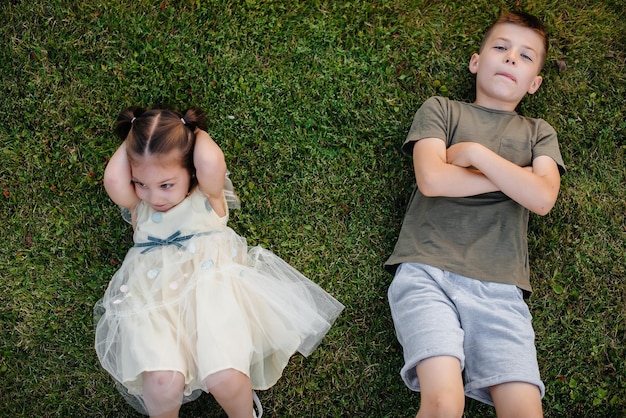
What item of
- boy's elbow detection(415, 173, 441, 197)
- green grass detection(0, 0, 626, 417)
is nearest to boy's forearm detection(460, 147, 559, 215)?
boy's elbow detection(415, 173, 441, 197)

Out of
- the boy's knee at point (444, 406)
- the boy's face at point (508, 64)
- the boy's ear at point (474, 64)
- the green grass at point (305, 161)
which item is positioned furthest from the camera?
the boy's ear at point (474, 64)

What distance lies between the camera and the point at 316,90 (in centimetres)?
387

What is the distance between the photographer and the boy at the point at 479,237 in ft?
9.90

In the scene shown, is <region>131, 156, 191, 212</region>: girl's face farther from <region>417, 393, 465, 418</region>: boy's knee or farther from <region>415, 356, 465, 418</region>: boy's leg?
<region>417, 393, 465, 418</region>: boy's knee

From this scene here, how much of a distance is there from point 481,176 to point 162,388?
80.0 inches

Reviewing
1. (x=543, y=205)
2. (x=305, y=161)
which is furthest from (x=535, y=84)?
(x=305, y=161)

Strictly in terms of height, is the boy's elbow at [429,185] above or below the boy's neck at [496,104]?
below

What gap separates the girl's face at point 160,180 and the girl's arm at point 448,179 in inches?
51.3

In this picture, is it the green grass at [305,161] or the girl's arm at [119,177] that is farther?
the green grass at [305,161]

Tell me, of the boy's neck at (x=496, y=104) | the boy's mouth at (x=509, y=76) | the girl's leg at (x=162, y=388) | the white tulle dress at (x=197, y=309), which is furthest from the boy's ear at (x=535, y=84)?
the girl's leg at (x=162, y=388)

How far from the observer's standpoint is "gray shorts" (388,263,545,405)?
3021 mm

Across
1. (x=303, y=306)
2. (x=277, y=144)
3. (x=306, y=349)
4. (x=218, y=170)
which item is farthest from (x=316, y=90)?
(x=306, y=349)

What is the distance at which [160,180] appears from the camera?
3.04 m

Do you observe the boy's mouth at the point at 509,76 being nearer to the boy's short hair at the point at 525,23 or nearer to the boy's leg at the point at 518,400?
the boy's short hair at the point at 525,23
